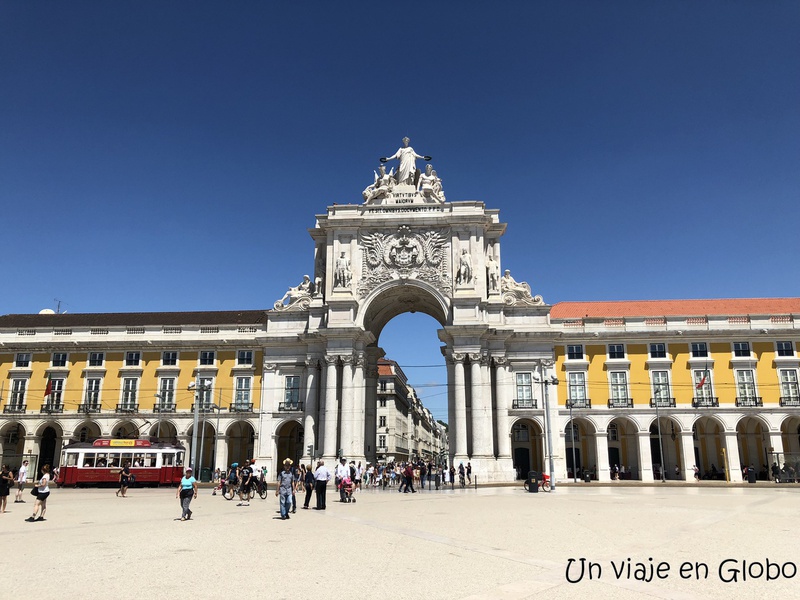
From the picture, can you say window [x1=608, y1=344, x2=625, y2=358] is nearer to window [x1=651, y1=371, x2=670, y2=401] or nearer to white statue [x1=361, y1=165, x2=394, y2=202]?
window [x1=651, y1=371, x2=670, y2=401]

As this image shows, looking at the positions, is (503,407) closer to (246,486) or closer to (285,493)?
(246,486)

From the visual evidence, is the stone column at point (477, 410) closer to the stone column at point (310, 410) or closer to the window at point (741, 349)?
the stone column at point (310, 410)

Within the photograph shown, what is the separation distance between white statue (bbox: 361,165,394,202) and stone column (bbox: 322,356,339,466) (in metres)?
16.1

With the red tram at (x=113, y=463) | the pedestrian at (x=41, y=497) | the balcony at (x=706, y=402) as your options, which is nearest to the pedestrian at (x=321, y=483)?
the pedestrian at (x=41, y=497)

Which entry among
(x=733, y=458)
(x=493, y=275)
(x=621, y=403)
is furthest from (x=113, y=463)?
(x=733, y=458)

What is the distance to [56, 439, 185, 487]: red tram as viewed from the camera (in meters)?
44.0

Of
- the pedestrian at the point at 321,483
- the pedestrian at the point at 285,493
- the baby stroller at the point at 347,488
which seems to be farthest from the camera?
the baby stroller at the point at 347,488

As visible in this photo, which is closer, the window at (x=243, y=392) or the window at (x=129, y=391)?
the window at (x=243, y=392)

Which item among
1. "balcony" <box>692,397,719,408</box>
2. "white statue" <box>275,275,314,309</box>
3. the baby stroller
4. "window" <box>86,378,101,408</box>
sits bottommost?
the baby stroller

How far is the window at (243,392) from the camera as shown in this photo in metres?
56.9

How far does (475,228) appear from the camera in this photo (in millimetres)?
55125

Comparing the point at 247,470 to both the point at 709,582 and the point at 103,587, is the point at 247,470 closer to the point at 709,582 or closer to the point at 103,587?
the point at 103,587

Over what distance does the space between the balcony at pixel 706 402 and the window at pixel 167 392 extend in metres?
46.1

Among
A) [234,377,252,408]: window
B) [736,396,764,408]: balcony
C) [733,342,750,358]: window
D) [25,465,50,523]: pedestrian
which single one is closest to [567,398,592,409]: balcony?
[736,396,764,408]: balcony
